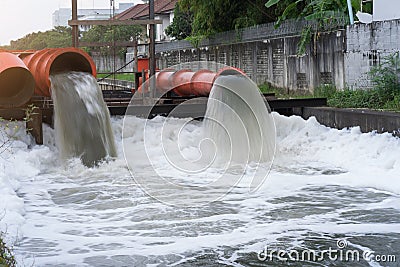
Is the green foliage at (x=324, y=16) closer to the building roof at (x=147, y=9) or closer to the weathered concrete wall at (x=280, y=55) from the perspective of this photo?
the weathered concrete wall at (x=280, y=55)

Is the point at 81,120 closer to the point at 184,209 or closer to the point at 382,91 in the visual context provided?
the point at 184,209

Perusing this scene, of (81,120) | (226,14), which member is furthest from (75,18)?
(226,14)

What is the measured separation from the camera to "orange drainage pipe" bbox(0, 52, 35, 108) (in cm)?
1245

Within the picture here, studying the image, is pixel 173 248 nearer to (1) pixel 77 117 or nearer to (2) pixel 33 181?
(2) pixel 33 181

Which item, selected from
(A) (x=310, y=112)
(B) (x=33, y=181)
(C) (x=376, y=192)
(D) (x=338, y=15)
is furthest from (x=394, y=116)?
(B) (x=33, y=181)

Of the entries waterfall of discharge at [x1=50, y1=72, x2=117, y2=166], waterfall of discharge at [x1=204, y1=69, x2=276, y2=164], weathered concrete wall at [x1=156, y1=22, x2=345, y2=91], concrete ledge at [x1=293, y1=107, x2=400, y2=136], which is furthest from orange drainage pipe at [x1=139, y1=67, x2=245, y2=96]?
waterfall of discharge at [x1=50, y1=72, x2=117, y2=166]

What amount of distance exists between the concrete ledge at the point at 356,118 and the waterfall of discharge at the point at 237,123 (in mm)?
961

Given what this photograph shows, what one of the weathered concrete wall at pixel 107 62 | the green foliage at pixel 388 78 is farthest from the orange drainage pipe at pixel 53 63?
the weathered concrete wall at pixel 107 62

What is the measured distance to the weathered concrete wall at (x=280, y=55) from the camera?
1523cm

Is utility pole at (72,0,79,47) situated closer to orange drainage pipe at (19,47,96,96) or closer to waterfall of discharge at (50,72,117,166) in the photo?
orange drainage pipe at (19,47,96,96)

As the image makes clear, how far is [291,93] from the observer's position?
17109 millimetres

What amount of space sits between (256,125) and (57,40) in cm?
3997

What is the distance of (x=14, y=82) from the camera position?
1298cm

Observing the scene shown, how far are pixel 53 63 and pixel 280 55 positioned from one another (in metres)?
6.46
